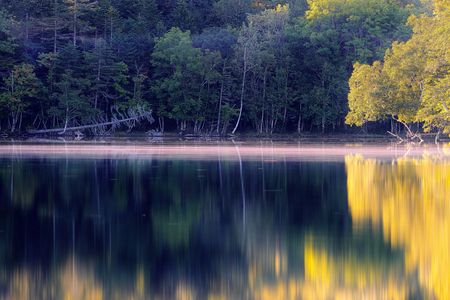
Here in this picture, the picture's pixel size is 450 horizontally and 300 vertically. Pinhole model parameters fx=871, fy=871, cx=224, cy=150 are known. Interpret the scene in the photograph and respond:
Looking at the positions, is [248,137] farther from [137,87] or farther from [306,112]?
[137,87]

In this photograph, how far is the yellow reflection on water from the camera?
10992 mm

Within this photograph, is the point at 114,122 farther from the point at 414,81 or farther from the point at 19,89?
the point at 414,81

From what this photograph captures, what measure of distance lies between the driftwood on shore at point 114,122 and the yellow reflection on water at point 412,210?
36.2 metres

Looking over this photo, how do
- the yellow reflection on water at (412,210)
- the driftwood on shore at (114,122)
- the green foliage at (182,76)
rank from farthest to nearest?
the green foliage at (182,76) → the driftwood on shore at (114,122) → the yellow reflection on water at (412,210)

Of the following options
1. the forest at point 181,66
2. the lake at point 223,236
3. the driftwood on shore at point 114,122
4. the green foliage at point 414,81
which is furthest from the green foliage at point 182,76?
the lake at point 223,236

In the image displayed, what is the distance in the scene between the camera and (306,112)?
220 feet

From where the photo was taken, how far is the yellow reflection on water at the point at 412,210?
10992 millimetres

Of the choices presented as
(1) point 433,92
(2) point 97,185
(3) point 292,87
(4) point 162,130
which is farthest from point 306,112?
(2) point 97,185

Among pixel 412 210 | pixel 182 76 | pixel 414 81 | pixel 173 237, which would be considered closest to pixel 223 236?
pixel 173 237

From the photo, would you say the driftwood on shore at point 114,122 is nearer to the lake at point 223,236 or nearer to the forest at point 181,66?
the forest at point 181,66

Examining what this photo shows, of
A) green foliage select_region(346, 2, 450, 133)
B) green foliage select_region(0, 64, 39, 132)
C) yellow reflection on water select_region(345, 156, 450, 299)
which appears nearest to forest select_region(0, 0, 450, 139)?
green foliage select_region(0, 64, 39, 132)

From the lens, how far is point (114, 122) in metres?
63.2

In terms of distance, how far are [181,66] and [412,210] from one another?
1973 inches

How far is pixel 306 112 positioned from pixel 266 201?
49535 millimetres
